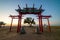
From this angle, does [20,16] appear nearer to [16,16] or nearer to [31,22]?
[16,16]

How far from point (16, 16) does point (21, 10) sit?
1.85m

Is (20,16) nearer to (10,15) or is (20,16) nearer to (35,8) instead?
(10,15)

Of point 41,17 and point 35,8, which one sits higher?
point 35,8

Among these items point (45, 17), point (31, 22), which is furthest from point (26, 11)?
point (31, 22)

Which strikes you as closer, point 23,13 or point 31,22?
point 23,13

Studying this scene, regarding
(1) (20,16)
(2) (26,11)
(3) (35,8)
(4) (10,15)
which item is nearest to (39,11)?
(3) (35,8)

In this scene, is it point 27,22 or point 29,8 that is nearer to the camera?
point 29,8

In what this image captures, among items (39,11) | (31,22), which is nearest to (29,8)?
(39,11)

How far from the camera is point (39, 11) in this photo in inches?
881

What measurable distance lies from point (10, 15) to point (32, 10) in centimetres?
512

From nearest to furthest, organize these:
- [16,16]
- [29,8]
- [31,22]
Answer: [29,8], [16,16], [31,22]

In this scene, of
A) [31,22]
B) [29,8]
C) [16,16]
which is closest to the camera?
[29,8]

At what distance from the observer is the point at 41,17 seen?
2302 centimetres

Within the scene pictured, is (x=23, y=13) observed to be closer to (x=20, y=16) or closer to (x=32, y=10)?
(x=20, y=16)
